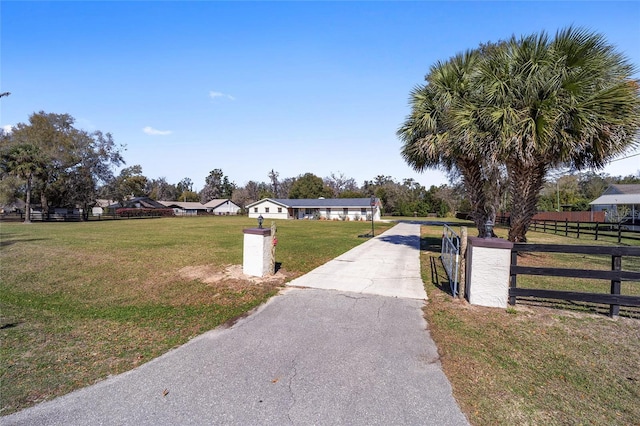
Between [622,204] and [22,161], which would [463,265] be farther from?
[22,161]

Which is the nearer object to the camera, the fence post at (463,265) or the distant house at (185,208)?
the fence post at (463,265)

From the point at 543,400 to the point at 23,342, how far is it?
6338 millimetres

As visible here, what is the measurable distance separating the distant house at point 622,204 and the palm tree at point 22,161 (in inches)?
2354

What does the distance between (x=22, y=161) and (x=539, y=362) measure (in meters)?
48.6

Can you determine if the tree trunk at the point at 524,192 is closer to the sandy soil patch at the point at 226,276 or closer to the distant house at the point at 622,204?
the sandy soil patch at the point at 226,276

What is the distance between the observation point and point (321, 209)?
2103 inches

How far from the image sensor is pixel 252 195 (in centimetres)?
8706

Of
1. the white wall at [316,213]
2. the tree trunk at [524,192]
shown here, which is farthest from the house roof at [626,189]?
the tree trunk at [524,192]

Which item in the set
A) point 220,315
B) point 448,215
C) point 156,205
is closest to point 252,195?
point 156,205

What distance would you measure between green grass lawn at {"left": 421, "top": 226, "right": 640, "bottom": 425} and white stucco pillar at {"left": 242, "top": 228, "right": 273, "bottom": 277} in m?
4.23

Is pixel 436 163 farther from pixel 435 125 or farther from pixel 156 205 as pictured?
pixel 156 205

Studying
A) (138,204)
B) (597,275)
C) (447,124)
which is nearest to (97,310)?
(597,275)

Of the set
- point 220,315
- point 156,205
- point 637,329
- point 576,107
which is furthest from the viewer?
point 156,205

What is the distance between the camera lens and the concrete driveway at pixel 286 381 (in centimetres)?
274
